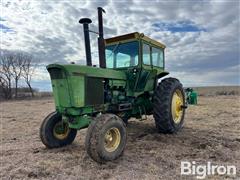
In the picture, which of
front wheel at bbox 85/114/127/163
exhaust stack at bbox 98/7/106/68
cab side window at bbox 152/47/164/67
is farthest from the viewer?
cab side window at bbox 152/47/164/67

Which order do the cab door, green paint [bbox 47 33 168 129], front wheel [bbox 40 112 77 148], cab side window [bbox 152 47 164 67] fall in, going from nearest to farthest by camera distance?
green paint [bbox 47 33 168 129] < front wheel [bbox 40 112 77 148] < the cab door < cab side window [bbox 152 47 164 67]

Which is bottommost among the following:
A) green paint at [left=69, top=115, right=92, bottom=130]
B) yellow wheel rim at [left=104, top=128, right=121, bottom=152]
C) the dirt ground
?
the dirt ground

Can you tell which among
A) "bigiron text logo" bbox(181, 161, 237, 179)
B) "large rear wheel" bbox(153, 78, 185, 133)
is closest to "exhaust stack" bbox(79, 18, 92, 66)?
"large rear wheel" bbox(153, 78, 185, 133)

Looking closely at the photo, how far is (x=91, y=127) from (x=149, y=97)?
3.06 metres

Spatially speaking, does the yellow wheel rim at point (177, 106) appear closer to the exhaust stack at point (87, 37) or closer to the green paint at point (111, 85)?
the green paint at point (111, 85)

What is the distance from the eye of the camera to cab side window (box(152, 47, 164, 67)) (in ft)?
23.4

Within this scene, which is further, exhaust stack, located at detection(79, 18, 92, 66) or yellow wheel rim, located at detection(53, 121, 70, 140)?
yellow wheel rim, located at detection(53, 121, 70, 140)

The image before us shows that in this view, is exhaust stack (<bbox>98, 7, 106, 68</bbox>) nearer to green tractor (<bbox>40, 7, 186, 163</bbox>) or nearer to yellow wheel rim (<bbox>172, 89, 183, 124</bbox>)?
green tractor (<bbox>40, 7, 186, 163</bbox>)

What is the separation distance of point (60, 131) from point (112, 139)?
1593mm

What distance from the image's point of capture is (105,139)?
192 inches

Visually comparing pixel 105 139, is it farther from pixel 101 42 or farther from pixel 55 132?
pixel 101 42

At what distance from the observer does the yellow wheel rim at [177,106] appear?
7.21 meters

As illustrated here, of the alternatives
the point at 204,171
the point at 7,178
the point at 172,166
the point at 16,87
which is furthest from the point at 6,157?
the point at 16,87

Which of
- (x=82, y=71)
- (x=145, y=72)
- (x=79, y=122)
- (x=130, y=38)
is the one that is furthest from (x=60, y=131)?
(x=130, y=38)
